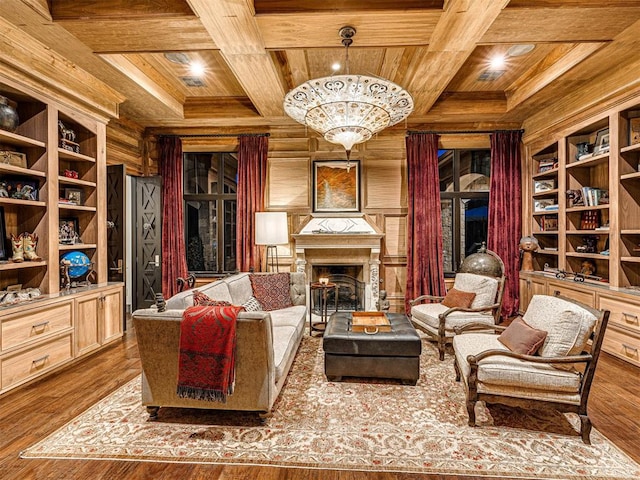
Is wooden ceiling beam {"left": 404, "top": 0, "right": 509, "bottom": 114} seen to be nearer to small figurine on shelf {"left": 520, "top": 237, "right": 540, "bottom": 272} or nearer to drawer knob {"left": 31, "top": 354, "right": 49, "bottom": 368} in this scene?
small figurine on shelf {"left": 520, "top": 237, "right": 540, "bottom": 272}

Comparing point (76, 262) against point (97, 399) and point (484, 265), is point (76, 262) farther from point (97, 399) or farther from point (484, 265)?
point (484, 265)

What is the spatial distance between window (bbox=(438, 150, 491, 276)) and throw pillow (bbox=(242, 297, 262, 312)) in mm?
3462

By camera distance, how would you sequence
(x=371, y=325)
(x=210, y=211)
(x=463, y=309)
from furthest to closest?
(x=210, y=211) < (x=463, y=309) < (x=371, y=325)

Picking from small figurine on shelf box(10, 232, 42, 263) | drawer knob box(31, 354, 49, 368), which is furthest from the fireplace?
small figurine on shelf box(10, 232, 42, 263)

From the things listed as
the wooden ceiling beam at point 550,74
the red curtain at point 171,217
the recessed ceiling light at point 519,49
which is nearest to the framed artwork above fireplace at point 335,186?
the red curtain at point 171,217

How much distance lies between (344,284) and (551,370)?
12.5 feet

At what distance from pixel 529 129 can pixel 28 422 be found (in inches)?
267

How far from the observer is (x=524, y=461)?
2.10m

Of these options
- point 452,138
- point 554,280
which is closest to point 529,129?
point 452,138

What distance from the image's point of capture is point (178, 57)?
13.1 ft

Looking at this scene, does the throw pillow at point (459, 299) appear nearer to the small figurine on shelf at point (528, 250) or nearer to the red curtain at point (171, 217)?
the small figurine on shelf at point (528, 250)

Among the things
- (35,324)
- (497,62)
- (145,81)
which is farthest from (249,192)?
(497,62)

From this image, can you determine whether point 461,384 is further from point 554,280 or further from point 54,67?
point 54,67

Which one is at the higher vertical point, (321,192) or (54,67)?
(54,67)
